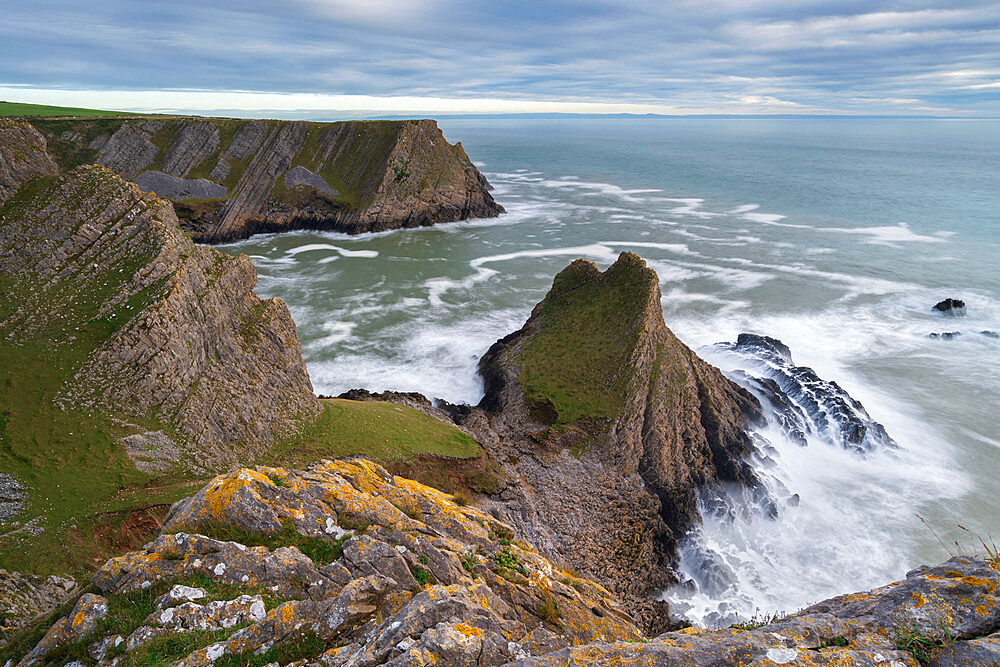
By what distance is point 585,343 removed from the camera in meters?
33.8

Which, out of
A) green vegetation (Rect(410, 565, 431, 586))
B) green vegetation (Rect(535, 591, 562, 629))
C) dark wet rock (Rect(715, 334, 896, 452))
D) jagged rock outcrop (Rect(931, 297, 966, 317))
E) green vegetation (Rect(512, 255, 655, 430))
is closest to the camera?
green vegetation (Rect(410, 565, 431, 586))

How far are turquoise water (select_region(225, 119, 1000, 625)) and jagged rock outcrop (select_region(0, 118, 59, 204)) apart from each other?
68.0ft

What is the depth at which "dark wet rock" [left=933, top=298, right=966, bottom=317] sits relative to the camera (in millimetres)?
54594

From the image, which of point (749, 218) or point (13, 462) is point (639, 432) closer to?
point (13, 462)

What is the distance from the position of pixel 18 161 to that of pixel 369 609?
30.0m

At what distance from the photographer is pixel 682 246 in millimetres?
83188

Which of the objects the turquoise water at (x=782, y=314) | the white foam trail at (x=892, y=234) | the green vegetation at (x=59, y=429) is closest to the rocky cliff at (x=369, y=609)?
the green vegetation at (x=59, y=429)

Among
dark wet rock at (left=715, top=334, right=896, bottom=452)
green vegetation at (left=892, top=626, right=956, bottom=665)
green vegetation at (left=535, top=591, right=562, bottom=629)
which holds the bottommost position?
dark wet rock at (left=715, top=334, right=896, bottom=452)

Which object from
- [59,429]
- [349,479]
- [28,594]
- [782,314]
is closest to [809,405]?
[782,314]

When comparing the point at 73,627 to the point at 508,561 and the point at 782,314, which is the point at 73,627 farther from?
the point at 782,314

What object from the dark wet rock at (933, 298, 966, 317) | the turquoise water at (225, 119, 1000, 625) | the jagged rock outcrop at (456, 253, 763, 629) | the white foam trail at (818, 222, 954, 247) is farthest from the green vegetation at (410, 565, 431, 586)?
the white foam trail at (818, 222, 954, 247)

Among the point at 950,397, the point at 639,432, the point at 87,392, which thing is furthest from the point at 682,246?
the point at 87,392

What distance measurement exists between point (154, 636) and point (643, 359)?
27.0m

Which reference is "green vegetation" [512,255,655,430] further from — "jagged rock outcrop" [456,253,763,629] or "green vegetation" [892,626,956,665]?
"green vegetation" [892,626,956,665]
